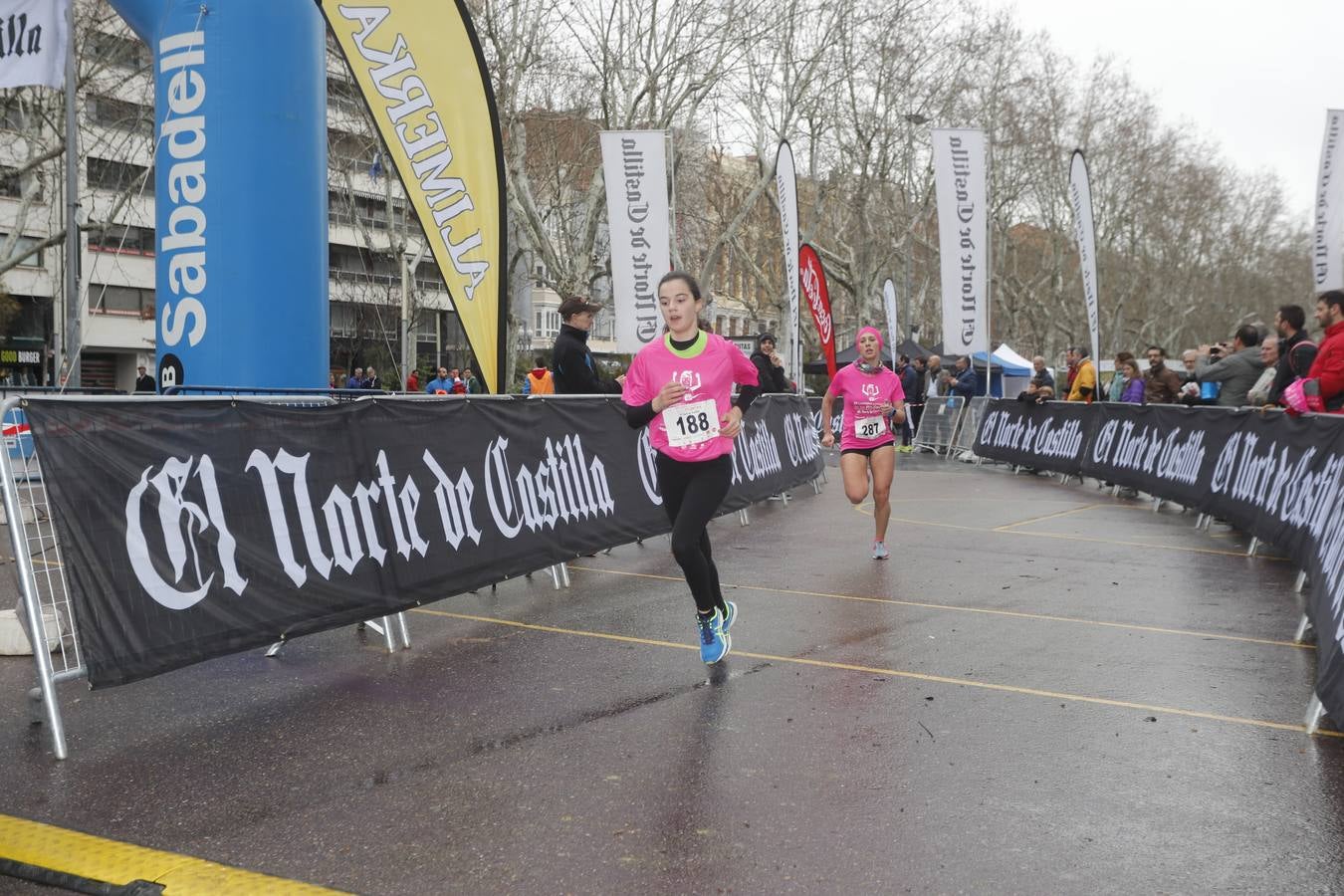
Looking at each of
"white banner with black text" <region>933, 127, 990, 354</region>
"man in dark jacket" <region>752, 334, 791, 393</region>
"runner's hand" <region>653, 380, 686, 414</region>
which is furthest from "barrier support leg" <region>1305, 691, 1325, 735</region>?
"white banner with black text" <region>933, 127, 990, 354</region>

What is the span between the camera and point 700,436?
6.45 meters

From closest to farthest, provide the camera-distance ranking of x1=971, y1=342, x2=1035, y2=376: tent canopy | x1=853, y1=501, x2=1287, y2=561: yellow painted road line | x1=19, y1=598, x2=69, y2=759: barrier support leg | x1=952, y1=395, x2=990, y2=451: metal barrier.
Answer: x1=19, y1=598, x2=69, y2=759: barrier support leg
x1=853, y1=501, x2=1287, y2=561: yellow painted road line
x1=952, y1=395, x2=990, y2=451: metal barrier
x1=971, y1=342, x2=1035, y2=376: tent canopy

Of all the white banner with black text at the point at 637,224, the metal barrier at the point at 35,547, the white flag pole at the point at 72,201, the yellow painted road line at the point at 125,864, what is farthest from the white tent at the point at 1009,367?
the yellow painted road line at the point at 125,864

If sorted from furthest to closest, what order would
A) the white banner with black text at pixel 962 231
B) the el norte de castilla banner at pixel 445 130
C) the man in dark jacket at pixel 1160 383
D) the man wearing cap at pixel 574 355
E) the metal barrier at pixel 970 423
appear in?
the metal barrier at pixel 970 423
the white banner with black text at pixel 962 231
the man in dark jacket at pixel 1160 383
the man wearing cap at pixel 574 355
the el norte de castilla banner at pixel 445 130

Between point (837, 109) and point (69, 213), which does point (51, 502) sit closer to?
point (69, 213)

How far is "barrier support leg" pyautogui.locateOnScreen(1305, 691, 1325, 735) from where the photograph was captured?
5.29 m

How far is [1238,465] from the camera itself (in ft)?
40.7

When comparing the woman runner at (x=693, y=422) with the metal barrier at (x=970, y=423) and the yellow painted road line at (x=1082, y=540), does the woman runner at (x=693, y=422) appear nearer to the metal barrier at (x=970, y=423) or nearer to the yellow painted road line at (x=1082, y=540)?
the yellow painted road line at (x=1082, y=540)

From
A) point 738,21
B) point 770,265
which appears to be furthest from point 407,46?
point 770,265

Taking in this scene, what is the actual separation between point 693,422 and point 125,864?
348 centimetres

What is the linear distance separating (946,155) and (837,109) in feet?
79.5

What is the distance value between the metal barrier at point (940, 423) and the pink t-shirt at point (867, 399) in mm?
15947

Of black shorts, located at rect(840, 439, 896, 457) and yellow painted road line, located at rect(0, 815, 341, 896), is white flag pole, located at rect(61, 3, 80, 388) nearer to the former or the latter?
black shorts, located at rect(840, 439, 896, 457)

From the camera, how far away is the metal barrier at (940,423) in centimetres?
2653
